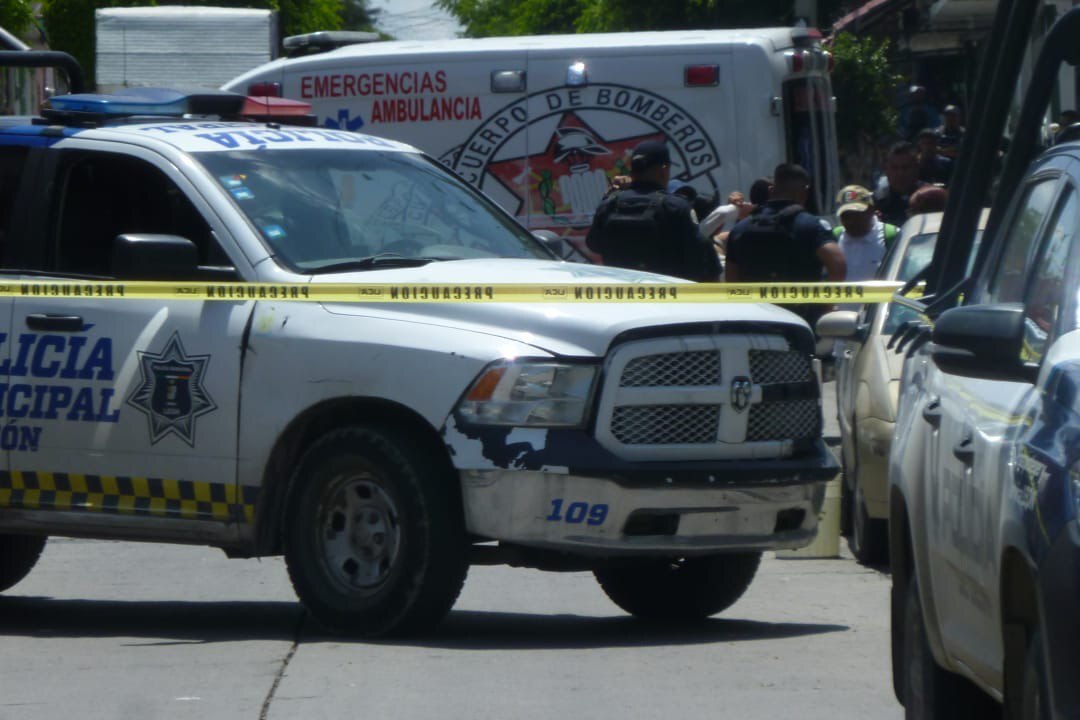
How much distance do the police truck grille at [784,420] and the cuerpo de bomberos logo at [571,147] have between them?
8084 millimetres

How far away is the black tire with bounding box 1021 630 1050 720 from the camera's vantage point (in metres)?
3.61

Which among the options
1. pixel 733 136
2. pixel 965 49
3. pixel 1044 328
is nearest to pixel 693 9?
pixel 965 49

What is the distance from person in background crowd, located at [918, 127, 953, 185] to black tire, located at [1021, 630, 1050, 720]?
13.7m

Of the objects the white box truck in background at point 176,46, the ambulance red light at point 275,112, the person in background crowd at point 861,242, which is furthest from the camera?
the white box truck in background at point 176,46

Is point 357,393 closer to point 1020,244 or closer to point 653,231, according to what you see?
point 1020,244

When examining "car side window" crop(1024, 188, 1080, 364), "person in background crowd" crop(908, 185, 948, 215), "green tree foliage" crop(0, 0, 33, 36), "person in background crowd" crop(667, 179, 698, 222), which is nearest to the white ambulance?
"person in background crowd" crop(667, 179, 698, 222)

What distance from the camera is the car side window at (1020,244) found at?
4855 millimetres

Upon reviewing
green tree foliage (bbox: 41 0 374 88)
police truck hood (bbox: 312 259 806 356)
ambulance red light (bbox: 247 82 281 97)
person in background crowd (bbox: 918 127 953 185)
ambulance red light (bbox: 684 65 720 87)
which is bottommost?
police truck hood (bbox: 312 259 806 356)

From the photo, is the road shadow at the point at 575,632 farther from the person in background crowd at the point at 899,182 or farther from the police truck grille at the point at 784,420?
the person in background crowd at the point at 899,182

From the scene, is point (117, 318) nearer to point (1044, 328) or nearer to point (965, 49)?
point (1044, 328)

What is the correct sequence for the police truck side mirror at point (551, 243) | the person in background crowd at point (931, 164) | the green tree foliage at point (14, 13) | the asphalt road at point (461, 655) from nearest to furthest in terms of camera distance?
the asphalt road at point (461, 655) < the police truck side mirror at point (551, 243) < the person in background crowd at point (931, 164) < the green tree foliage at point (14, 13)

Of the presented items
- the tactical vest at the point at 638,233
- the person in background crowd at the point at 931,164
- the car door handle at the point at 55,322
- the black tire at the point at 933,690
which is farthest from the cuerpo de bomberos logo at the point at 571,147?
the black tire at the point at 933,690

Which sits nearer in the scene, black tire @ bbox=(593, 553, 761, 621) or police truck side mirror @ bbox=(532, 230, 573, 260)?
black tire @ bbox=(593, 553, 761, 621)

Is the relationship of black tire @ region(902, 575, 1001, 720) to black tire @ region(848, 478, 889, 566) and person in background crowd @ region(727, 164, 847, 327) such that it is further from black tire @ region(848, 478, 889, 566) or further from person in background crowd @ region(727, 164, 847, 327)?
person in background crowd @ region(727, 164, 847, 327)
